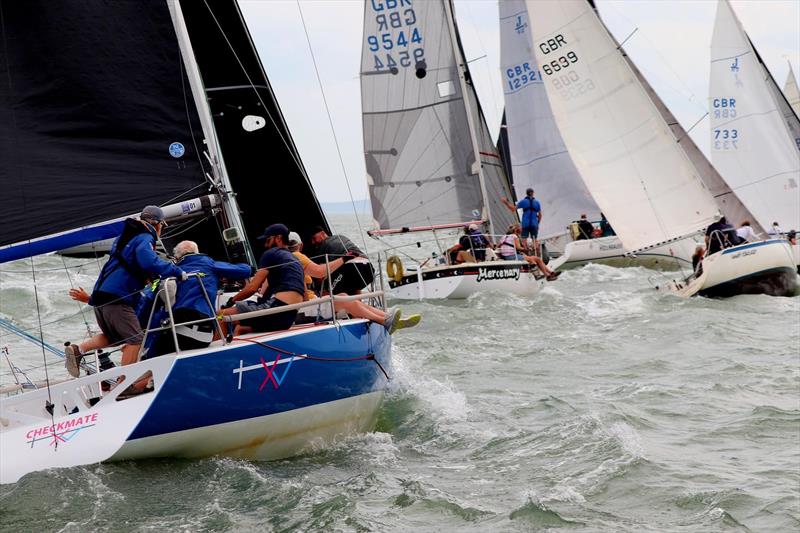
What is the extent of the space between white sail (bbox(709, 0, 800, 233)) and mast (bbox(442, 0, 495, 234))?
5.29 metres

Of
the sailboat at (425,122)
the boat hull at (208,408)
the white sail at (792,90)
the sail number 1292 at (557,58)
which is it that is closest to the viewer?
the boat hull at (208,408)

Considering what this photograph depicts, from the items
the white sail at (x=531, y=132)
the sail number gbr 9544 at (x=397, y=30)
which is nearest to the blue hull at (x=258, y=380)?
the sail number gbr 9544 at (x=397, y=30)

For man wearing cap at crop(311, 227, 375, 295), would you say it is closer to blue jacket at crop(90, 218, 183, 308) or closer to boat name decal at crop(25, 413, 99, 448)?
blue jacket at crop(90, 218, 183, 308)

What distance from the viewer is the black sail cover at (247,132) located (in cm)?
1027

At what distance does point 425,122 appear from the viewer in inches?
864

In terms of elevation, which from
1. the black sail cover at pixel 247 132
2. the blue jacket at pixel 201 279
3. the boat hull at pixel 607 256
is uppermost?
the black sail cover at pixel 247 132

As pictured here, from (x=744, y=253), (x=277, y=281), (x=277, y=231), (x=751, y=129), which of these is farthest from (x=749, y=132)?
(x=277, y=281)

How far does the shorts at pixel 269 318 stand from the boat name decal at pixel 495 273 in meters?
9.97

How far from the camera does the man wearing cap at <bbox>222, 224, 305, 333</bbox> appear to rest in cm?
802

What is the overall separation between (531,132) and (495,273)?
954 centimetres

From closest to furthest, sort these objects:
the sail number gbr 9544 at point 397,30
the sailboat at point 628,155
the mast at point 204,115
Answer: the mast at point 204,115 < the sailboat at point 628,155 < the sail number gbr 9544 at point 397,30

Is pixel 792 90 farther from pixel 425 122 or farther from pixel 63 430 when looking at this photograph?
pixel 63 430

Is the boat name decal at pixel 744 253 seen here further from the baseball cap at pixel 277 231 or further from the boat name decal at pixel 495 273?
the baseball cap at pixel 277 231

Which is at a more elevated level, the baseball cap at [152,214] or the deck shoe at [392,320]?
the baseball cap at [152,214]
